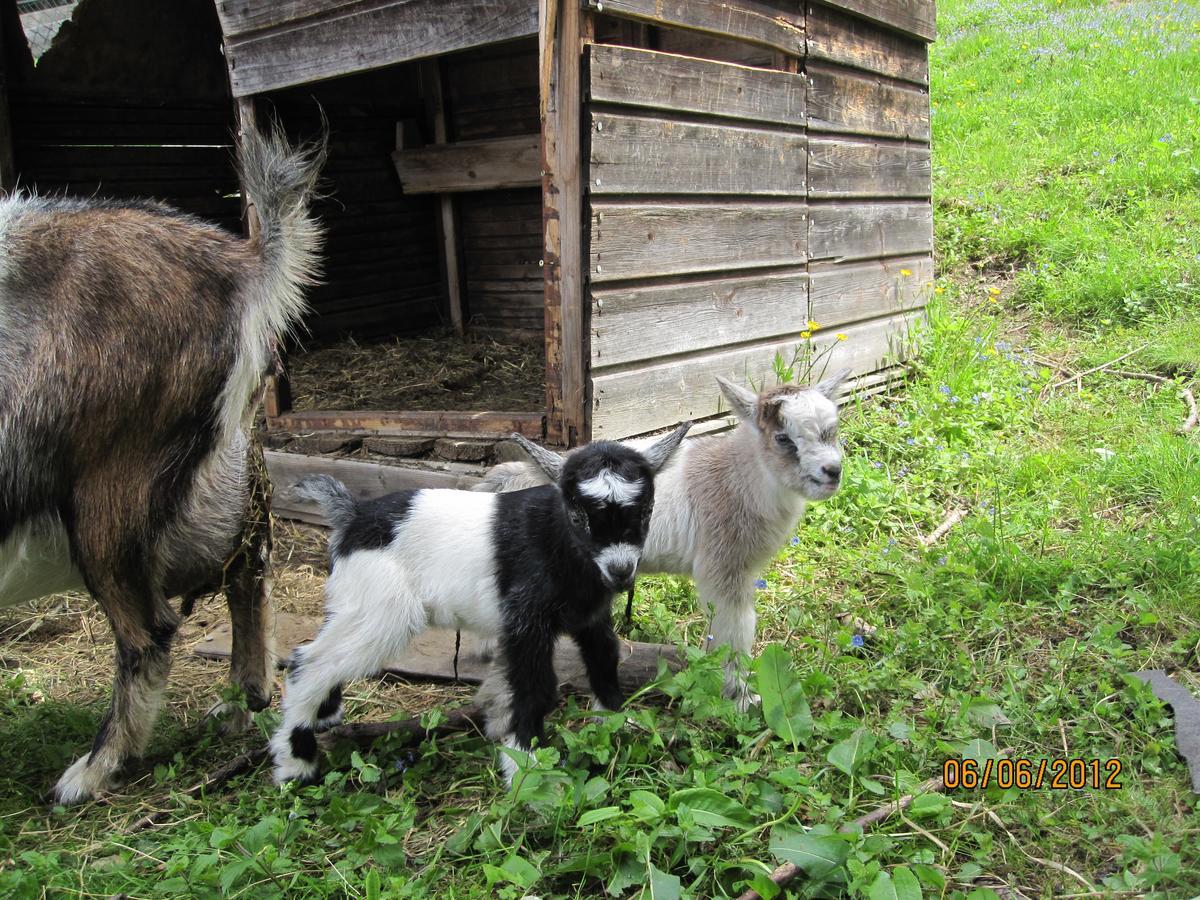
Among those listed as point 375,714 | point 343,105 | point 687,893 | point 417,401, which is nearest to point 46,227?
point 375,714

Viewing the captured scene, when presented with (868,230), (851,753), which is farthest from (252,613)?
(868,230)

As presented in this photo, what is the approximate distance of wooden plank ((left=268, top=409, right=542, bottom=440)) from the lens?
15.0 feet

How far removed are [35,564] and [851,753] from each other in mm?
2516

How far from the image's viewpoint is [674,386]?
4715 mm

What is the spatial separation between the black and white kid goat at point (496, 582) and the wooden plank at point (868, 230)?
3.32 m

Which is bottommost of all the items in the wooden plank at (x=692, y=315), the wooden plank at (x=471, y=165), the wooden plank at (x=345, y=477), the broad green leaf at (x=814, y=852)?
the broad green leaf at (x=814, y=852)

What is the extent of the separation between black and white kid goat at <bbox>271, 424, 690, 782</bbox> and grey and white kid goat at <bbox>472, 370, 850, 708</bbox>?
23.0 inches

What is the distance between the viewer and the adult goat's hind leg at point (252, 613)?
133 inches

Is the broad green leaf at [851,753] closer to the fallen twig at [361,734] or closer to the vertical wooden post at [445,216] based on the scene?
the fallen twig at [361,734]

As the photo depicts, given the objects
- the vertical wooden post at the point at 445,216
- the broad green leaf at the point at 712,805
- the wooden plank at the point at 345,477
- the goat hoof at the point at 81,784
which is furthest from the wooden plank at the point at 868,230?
the goat hoof at the point at 81,784

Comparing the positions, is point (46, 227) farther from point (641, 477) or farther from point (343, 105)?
point (343, 105)

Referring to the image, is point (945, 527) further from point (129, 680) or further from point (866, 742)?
point (129, 680)

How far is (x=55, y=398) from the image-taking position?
2779 millimetres

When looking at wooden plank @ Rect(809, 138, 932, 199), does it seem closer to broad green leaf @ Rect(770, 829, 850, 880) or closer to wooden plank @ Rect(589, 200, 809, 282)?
wooden plank @ Rect(589, 200, 809, 282)
